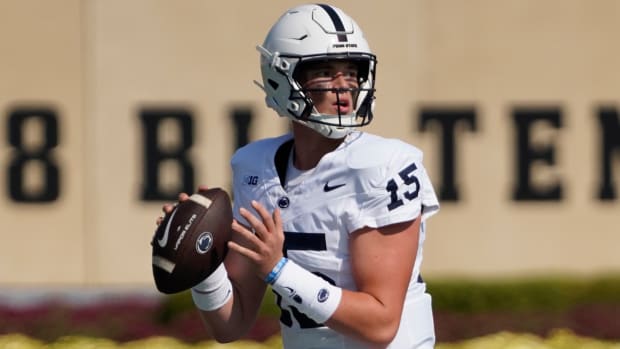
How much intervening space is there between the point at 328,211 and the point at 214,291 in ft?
1.71

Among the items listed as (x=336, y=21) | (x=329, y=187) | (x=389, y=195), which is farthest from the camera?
(x=336, y=21)

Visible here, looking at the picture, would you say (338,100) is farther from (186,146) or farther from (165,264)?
(186,146)

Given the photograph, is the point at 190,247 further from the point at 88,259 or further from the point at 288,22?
the point at 88,259

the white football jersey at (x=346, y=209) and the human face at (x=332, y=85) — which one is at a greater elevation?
the human face at (x=332, y=85)

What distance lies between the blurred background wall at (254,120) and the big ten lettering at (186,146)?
0.01 m

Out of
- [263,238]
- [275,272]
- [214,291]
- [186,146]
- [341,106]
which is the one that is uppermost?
[341,106]

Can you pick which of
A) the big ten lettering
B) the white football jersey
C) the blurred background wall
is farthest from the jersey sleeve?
the big ten lettering

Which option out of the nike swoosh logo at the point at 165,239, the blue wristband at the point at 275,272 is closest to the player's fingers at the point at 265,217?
the blue wristband at the point at 275,272

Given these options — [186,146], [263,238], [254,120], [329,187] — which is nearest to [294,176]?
[329,187]

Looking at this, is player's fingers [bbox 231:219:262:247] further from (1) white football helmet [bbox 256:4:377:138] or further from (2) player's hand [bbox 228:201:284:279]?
(1) white football helmet [bbox 256:4:377:138]

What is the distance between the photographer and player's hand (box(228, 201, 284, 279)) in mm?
4320

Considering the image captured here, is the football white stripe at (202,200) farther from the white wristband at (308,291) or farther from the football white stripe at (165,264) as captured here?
the white wristband at (308,291)

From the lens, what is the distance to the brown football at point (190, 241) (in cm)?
451

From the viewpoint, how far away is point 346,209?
446 centimetres
